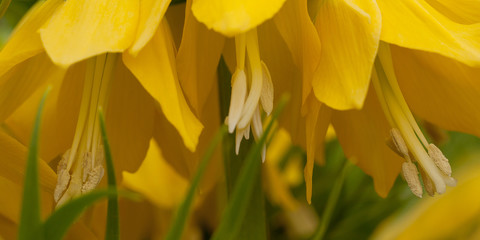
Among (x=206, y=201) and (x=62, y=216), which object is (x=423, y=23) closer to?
(x=62, y=216)

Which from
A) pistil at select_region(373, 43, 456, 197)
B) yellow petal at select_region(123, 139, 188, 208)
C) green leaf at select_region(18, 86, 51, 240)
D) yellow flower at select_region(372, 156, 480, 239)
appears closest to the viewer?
green leaf at select_region(18, 86, 51, 240)

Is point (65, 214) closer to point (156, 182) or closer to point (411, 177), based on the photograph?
point (411, 177)

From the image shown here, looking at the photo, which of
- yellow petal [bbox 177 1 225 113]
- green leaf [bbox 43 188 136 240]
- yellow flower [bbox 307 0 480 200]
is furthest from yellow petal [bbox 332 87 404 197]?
green leaf [bbox 43 188 136 240]

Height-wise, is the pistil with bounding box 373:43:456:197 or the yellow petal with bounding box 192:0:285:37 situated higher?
the yellow petal with bounding box 192:0:285:37

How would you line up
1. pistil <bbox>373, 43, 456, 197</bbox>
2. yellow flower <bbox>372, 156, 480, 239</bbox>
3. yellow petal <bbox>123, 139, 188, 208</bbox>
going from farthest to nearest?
1. yellow petal <bbox>123, 139, 188, 208</bbox>
2. yellow flower <bbox>372, 156, 480, 239</bbox>
3. pistil <bbox>373, 43, 456, 197</bbox>

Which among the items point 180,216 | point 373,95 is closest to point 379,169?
A: point 373,95

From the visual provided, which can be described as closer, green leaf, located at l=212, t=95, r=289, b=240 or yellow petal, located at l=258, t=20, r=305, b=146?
green leaf, located at l=212, t=95, r=289, b=240

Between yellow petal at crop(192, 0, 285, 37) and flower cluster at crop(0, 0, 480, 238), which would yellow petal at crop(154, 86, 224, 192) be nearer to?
flower cluster at crop(0, 0, 480, 238)
